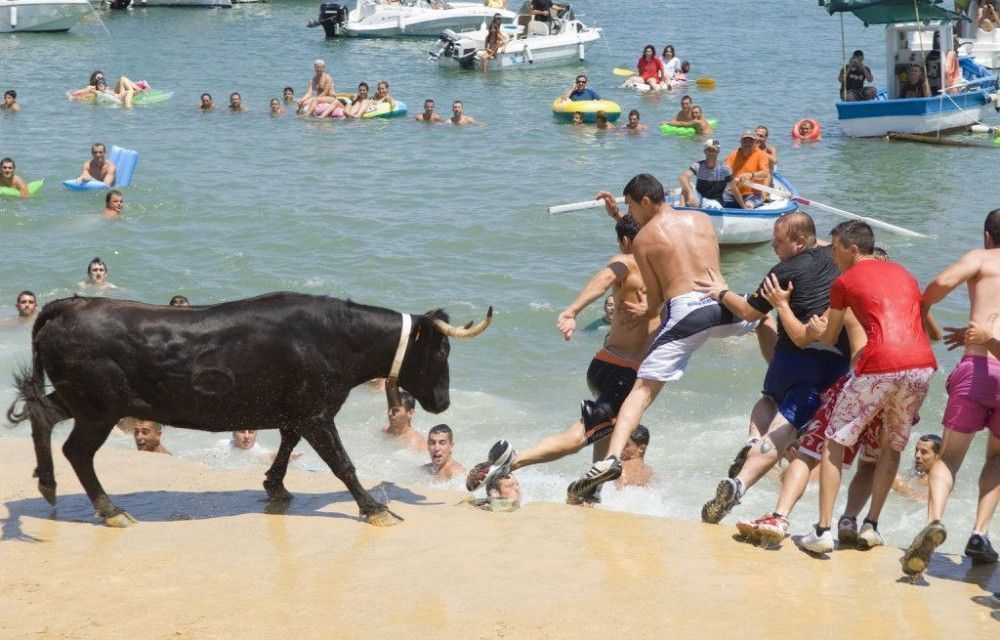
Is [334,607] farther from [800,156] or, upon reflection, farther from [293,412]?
[800,156]

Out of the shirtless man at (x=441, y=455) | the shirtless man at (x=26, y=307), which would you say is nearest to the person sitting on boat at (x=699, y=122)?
the shirtless man at (x=26, y=307)

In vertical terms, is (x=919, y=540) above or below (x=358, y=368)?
below

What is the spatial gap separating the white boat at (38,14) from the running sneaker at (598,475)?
116 feet

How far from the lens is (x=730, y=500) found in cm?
735

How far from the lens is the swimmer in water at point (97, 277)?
53.1 feet

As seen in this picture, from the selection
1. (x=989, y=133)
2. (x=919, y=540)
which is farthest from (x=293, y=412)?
(x=989, y=133)

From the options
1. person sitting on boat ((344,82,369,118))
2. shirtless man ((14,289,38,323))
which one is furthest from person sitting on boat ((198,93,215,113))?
shirtless man ((14,289,38,323))

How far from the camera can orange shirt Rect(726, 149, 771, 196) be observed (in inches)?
709

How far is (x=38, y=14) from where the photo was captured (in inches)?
1516

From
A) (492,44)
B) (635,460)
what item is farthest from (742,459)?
(492,44)

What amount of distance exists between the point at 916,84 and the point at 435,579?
22370mm

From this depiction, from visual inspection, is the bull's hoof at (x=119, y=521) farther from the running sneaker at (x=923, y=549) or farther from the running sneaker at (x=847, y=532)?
the running sneaker at (x=923, y=549)

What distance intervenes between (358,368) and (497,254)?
1082 cm

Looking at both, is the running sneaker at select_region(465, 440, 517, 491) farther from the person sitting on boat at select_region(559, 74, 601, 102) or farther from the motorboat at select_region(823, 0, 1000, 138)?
the person sitting on boat at select_region(559, 74, 601, 102)
